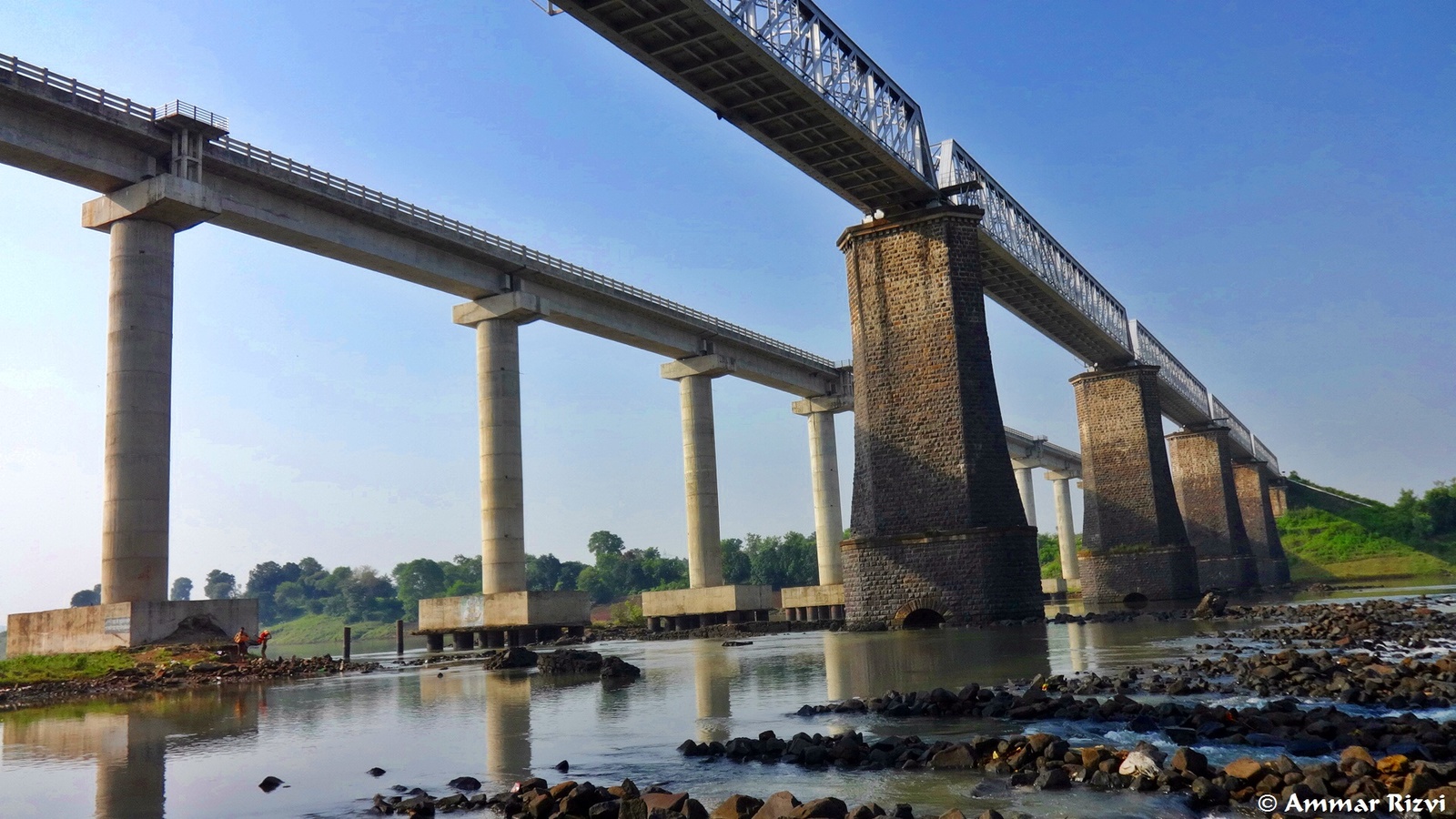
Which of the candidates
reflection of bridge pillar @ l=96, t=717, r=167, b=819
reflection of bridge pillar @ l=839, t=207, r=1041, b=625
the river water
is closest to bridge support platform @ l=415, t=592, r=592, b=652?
reflection of bridge pillar @ l=839, t=207, r=1041, b=625

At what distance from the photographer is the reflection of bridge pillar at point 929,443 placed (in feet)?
110

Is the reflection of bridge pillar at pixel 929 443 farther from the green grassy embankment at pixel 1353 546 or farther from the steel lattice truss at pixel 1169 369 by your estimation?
the green grassy embankment at pixel 1353 546

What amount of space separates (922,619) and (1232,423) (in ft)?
285

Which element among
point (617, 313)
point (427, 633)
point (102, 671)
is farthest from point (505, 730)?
point (617, 313)

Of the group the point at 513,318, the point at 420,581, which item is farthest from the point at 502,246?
the point at 420,581

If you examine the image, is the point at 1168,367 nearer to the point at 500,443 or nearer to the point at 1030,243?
the point at 1030,243

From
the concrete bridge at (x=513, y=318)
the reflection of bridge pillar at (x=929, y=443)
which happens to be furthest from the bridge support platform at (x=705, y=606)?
the reflection of bridge pillar at (x=929, y=443)

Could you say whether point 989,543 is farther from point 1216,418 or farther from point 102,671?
point 1216,418

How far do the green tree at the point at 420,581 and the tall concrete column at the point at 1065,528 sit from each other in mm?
102136

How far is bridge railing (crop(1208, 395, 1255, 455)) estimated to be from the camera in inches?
3757

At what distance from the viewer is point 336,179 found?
39125mm

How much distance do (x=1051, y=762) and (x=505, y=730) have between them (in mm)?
6443

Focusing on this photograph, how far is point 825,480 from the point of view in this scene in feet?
232

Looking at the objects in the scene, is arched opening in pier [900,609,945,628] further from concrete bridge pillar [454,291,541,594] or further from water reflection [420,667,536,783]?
concrete bridge pillar [454,291,541,594]
